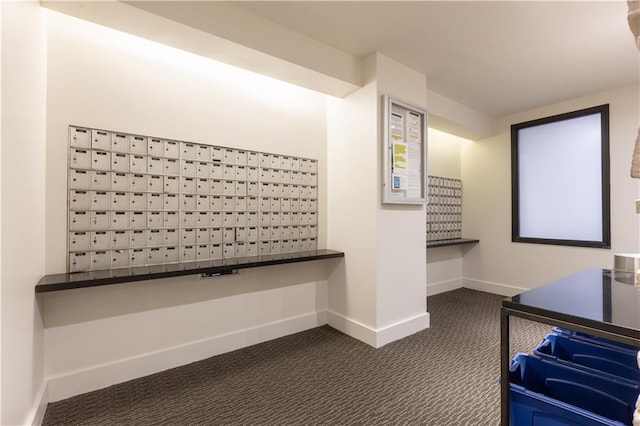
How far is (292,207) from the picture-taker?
278 centimetres

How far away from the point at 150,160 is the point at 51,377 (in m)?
1.44

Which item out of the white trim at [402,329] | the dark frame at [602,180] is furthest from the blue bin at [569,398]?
the dark frame at [602,180]

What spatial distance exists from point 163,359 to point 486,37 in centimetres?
337

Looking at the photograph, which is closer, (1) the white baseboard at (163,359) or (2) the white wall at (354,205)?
(1) the white baseboard at (163,359)

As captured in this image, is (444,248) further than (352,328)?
Yes

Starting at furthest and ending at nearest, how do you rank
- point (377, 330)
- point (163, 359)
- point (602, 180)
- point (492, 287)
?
point (492, 287) → point (602, 180) → point (377, 330) → point (163, 359)

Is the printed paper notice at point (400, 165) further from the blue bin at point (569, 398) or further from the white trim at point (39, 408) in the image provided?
the white trim at point (39, 408)

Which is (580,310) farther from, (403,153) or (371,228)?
(403,153)

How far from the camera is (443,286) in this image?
4.22 metres

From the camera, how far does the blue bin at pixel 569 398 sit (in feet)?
3.35

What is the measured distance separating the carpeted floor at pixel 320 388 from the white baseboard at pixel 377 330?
0.21 ft

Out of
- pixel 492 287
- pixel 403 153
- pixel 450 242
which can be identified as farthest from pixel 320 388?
pixel 492 287

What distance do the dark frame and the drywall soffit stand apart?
2704mm

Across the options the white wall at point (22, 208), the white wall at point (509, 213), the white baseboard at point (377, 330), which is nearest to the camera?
the white wall at point (22, 208)
